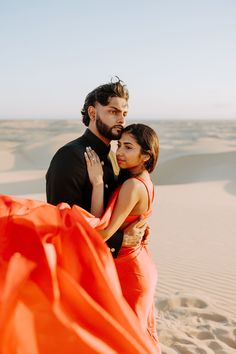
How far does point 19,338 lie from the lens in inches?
104

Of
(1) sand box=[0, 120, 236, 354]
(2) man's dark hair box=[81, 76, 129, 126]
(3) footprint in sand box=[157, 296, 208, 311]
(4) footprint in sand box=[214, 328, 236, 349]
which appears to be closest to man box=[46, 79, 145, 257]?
(2) man's dark hair box=[81, 76, 129, 126]

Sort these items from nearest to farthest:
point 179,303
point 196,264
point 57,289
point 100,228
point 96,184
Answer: point 57,289
point 100,228
point 96,184
point 179,303
point 196,264

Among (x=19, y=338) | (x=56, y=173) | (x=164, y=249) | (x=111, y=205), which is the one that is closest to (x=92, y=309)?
(x=19, y=338)

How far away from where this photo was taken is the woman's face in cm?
371

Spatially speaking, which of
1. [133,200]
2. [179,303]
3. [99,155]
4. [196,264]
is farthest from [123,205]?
[196,264]

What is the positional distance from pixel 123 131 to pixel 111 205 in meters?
0.61

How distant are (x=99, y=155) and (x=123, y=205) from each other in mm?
560

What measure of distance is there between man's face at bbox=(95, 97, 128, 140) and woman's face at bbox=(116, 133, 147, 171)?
0.45 ft

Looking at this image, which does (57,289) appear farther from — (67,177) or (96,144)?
(96,144)

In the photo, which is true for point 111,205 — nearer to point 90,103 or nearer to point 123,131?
point 123,131

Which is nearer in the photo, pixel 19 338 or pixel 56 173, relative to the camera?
pixel 19 338

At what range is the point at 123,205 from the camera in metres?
3.56

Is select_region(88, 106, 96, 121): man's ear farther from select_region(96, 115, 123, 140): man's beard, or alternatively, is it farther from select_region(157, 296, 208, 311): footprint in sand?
select_region(157, 296, 208, 311): footprint in sand

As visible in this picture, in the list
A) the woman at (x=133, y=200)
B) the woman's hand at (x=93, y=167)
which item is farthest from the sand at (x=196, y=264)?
the woman's hand at (x=93, y=167)
